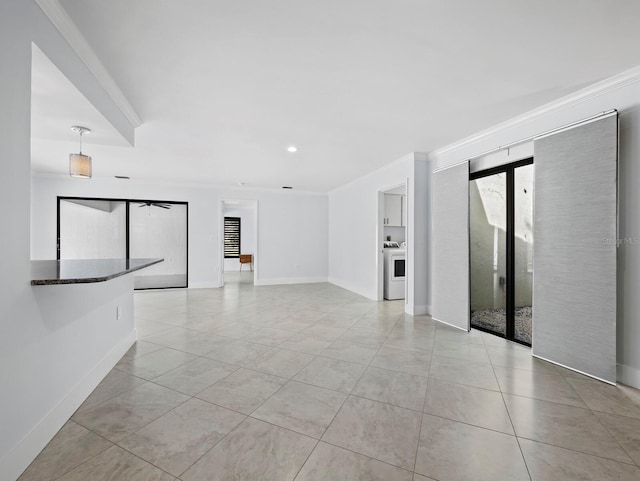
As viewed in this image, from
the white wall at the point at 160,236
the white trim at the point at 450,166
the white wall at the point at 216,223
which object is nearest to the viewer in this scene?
the white trim at the point at 450,166

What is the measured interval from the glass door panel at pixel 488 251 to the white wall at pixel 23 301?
434 centimetres

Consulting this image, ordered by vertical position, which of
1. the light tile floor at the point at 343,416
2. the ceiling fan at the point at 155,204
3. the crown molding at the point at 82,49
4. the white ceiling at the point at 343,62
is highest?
the white ceiling at the point at 343,62

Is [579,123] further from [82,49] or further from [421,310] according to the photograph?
[82,49]

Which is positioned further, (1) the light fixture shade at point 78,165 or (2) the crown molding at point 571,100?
(1) the light fixture shade at point 78,165

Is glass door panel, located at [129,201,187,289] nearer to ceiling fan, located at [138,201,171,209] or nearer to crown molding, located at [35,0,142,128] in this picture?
ceiling fan, located at [138,201,171,209]

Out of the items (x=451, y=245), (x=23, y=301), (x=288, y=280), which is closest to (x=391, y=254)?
(x=451, y=245)

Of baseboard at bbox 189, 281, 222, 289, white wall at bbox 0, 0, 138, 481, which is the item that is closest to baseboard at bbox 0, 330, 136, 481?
white wall at bbox 0, 0, 138, 481

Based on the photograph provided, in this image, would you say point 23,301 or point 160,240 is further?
point 160,240

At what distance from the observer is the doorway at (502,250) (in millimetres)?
3533

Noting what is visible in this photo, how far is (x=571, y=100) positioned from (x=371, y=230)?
3.63 meters

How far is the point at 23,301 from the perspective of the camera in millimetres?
1529

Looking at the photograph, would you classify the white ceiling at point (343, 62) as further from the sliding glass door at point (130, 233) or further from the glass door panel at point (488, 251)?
the sliding glass door at point (130, 233)

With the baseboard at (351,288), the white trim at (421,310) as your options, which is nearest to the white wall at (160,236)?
the baseboard at (351,288)

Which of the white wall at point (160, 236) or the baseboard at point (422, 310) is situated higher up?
the white wall at point (160, 236)
